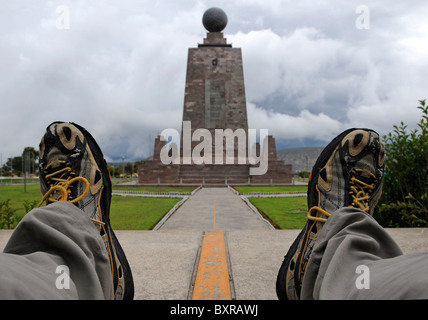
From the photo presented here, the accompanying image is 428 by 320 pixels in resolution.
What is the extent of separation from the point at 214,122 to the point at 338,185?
784 inches

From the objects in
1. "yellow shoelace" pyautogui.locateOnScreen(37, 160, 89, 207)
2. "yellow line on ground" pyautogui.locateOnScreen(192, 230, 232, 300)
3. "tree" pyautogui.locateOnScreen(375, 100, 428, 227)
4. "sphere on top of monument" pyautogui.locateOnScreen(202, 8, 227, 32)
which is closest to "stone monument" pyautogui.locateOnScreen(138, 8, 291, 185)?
"sphere on top of monument" pyautogui.locateOnScreen(202, 8, 227, 32)

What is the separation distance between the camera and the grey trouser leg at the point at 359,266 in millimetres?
859

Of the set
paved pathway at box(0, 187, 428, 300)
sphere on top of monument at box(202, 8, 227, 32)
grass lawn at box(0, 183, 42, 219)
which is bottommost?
grass lawn at box(0, 183, 42, 219)

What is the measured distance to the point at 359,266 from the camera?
1.09 metres

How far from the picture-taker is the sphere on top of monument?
2305 cm

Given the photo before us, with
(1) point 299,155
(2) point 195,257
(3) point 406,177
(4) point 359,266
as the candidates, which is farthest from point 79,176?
(1) point 299,155

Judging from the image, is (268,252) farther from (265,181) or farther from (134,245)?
(265,181)

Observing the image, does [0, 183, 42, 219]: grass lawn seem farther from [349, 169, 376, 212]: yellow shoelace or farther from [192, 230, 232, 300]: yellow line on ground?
[349, 169, 376, 212]: yellow shoelace

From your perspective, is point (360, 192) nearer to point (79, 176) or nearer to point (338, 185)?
point (338, 185)

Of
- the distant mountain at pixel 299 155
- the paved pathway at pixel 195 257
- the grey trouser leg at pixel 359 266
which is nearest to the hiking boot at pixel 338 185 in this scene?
the grey trouser leg at pixel 359 266

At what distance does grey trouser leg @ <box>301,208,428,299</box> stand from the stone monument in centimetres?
1720

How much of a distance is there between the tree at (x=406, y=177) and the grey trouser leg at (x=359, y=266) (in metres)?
2.74
